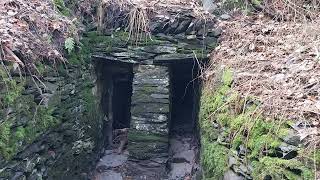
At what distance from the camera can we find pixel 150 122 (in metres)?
5.75

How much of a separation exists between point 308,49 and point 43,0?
11.8 feet

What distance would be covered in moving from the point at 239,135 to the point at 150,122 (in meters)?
2.65

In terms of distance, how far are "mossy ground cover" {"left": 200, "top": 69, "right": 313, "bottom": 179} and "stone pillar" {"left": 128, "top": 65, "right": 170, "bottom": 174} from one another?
942 mm

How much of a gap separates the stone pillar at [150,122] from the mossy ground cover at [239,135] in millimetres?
942

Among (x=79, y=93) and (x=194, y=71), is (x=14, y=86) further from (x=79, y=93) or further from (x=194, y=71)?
(x=194, y=71)

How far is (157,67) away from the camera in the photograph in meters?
6.01

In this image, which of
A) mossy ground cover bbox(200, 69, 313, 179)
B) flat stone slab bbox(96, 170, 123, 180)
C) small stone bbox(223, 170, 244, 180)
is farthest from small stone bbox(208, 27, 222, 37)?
small stone bbox(223, 170, 244, 180)

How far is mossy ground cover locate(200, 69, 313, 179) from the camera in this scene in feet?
8.18

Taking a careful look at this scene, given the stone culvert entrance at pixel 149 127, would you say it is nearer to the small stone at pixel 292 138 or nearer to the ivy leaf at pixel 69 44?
the ivy leaf at pixel 69 44

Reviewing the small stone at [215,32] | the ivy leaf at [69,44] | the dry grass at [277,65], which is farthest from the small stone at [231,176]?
the small stone at [215,32]

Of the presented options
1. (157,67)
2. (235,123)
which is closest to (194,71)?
(157,67)

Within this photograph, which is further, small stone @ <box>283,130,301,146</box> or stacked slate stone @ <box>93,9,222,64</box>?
stacked slate stone @ <box>93,9,222,64</box>

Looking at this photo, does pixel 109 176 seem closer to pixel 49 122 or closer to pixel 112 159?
pixel 112 159

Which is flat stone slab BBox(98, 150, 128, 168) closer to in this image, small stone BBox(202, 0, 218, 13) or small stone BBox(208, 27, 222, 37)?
small stone BBox(208, 27, 222, 37)
